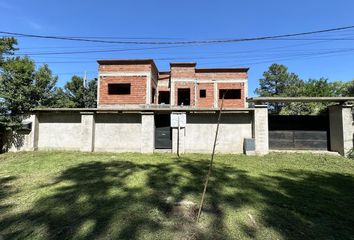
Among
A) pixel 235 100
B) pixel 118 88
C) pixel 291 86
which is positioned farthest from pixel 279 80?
pixel 118 88

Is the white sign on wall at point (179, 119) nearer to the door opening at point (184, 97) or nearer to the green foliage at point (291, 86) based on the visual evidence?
the door opening at point (184, 97)

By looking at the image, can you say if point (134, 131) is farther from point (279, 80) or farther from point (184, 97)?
point (279, 80)

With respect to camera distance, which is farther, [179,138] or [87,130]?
[87,130]

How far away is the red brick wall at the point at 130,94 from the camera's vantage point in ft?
69.9

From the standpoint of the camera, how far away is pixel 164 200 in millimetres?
5867

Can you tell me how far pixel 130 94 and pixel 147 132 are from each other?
9398 millimetres

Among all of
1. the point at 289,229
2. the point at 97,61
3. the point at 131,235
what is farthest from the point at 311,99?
the point at 97,61

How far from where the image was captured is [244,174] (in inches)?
339

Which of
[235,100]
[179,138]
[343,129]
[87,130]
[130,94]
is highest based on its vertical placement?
[130,94]

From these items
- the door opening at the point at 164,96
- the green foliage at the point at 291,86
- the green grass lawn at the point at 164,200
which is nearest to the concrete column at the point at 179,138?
the green grass lawn at the point at 164,200

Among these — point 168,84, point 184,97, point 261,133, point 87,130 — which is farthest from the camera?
point 184,97

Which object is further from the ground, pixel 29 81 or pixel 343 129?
pixel 29 81

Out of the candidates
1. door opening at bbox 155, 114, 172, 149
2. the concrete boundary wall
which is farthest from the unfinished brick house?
door opening at bbox 155, 114, 172, 149

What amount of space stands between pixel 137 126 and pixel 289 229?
992 cm
